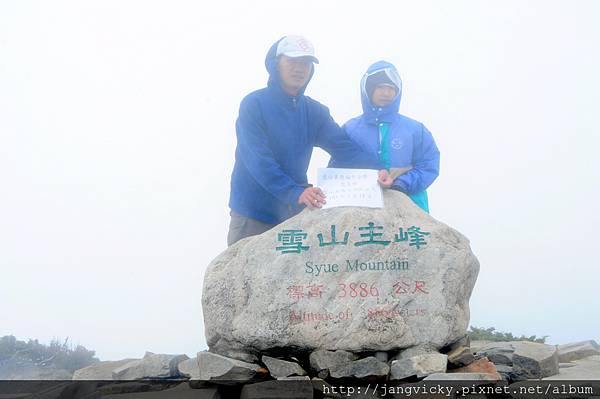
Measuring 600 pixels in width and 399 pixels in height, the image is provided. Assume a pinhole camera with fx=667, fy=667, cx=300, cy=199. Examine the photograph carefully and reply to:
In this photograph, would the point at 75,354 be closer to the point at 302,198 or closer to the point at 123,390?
the point at 123,390

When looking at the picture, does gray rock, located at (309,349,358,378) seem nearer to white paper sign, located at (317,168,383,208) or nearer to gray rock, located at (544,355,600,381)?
white paper sign, located at (317,168,383,208)

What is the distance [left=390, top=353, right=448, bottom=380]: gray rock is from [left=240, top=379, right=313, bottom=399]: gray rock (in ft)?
2.42

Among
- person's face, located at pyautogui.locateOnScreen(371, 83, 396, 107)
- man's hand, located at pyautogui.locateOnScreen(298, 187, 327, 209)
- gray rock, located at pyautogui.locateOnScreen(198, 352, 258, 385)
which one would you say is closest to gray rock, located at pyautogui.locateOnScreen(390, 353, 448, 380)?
gray rock, located at pyautogui.locateOnScreen(198, 352, 258, 385)

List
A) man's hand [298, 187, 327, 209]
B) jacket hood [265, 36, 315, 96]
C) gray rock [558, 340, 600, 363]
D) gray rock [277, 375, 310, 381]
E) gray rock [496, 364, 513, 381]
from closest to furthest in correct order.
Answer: gray rock [277, 375, 310, 381]
gray rock [496, 364, 513, 381]
man's hand [298, 187, 327, 209]
jacket hood [265, 36, 315, 96]
gray rock [558, 340, 600, 363]

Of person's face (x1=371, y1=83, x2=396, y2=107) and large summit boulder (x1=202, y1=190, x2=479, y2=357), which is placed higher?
person's face (x1=371, y1=83, x2=396, y2=107)

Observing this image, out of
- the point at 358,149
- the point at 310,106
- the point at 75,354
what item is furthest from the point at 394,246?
the point at 75,354

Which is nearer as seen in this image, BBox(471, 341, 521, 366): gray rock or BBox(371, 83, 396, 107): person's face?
BBox(471, 341, 521, 366): gray rock

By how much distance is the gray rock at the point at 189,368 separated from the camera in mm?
5512

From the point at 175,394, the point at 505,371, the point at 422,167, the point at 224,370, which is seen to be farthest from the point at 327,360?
the point at 422,167

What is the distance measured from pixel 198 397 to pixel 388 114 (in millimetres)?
3510

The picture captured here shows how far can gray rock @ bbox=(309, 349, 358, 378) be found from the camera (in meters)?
5.28

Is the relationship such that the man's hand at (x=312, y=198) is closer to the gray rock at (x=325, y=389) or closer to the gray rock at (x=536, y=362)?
the gray rock at (x=325, y=389)

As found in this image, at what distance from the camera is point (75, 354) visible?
786 cm

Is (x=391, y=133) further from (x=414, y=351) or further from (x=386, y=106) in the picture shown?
(x=414, y=351)
